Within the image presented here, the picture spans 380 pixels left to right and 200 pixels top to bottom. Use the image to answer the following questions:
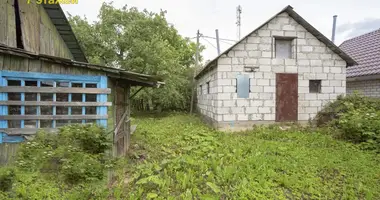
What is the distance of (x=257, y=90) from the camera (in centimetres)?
968

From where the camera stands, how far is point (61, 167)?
4082mm

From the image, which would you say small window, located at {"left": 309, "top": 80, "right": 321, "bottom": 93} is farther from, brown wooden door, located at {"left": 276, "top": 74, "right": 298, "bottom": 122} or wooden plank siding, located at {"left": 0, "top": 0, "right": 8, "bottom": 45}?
wooden plank siding, located at {"left": 0, "top": 0, "right": 8, "bottom": 45}

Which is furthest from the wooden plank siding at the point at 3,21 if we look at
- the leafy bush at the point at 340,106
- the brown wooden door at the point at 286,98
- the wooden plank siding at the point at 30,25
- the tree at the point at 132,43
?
the leafy bush at the point at 340,106

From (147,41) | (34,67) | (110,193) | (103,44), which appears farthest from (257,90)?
(103,44)

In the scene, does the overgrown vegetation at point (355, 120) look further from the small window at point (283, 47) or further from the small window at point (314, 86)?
the small window at point (283, 47)

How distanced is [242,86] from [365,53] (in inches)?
351

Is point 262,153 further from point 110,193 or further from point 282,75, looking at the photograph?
point 282,75

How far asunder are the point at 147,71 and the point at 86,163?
11.8 metres

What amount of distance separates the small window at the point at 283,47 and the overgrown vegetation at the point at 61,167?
871 centimetres

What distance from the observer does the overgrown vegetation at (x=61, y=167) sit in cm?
358

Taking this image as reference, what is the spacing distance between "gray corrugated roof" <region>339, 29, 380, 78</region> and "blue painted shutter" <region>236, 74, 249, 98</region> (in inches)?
259

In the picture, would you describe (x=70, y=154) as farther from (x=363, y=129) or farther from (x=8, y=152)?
(x=363, y=129)

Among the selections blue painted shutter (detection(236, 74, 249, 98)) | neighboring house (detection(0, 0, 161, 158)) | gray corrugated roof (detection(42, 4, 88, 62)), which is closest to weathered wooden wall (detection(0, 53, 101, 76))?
neighboring house (detection(0, 0, 161, 158))

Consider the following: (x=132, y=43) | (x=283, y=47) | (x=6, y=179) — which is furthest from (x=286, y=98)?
(x=132, y=43)
